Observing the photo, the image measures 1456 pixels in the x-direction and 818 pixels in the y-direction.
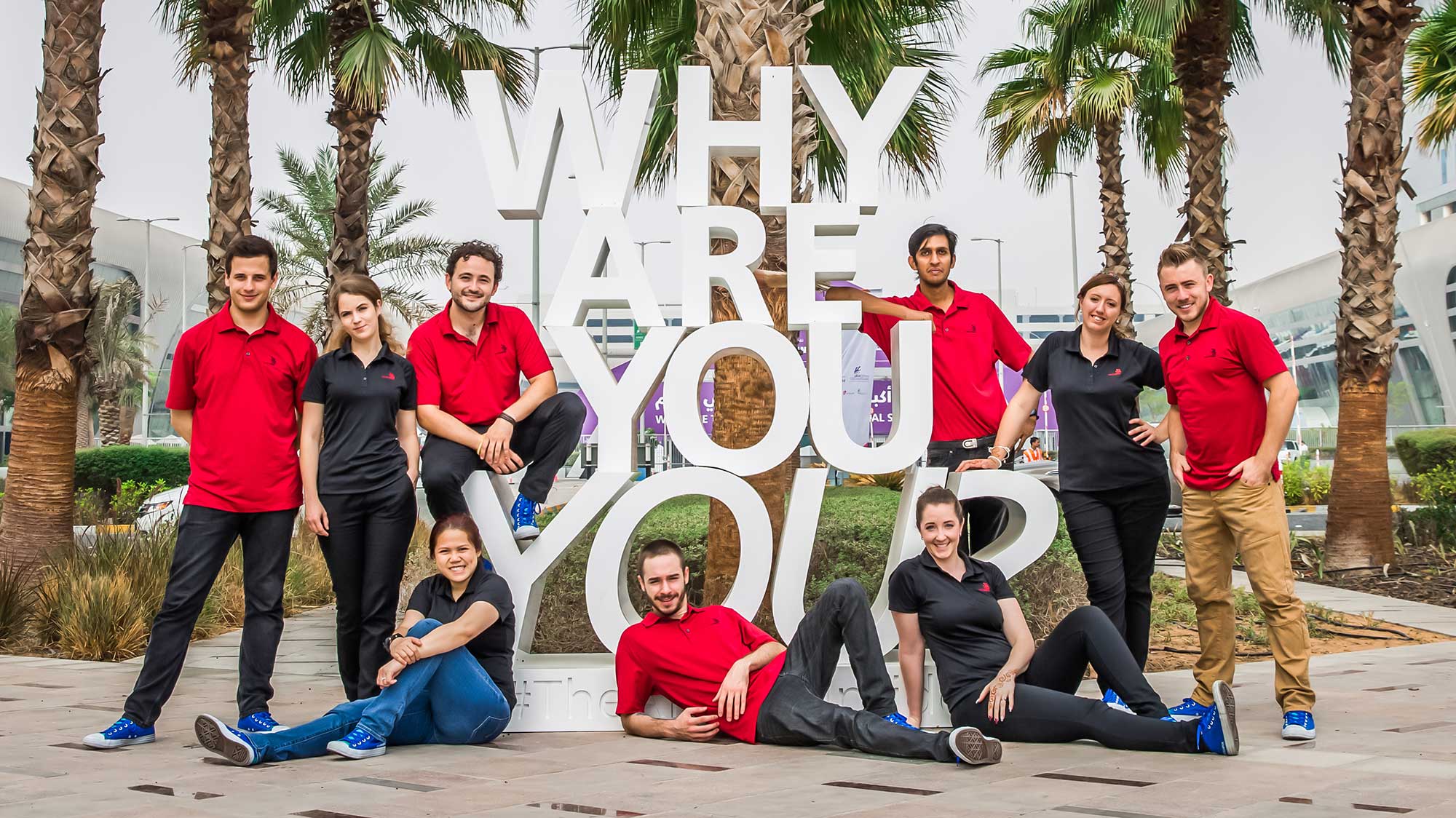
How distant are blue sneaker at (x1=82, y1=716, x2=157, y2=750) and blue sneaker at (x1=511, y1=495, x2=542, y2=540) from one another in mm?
1745

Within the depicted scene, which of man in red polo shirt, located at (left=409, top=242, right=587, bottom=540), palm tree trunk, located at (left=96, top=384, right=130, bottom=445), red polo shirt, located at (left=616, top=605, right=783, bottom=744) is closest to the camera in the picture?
red polo shirt, located at (left=616, top=605, right=783, bottom=744)

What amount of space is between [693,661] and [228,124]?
9368mm

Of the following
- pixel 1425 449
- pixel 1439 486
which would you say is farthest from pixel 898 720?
pixel 1425 449

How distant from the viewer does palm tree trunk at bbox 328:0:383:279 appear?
13281 millimetres

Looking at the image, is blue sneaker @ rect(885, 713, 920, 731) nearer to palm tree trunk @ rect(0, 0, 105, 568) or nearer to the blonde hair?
the blonde hair

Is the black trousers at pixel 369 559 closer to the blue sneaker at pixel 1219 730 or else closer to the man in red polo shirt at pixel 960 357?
the man in red polo shirt at pixel 960 357

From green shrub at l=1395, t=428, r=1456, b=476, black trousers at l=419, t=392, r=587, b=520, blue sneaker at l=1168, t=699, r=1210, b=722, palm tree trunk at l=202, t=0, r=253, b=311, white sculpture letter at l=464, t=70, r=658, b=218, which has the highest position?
palm tree trunk at l=202, t=0, r=253, b=311

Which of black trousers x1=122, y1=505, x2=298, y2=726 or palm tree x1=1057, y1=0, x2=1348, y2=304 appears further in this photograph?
palm tree x1=1057, y1=0, x2=1348, y2=304

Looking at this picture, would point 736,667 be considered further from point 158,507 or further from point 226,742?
point 158,507

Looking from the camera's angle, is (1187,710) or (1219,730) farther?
(1187,710)

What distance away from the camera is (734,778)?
164 inches

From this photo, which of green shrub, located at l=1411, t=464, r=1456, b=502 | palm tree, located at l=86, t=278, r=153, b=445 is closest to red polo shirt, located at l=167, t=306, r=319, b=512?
green shrub, located at l=1411, t=464, r=1456, b=502

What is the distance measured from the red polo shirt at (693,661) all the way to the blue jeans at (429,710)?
20.8 inches

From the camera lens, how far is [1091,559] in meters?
5.30
